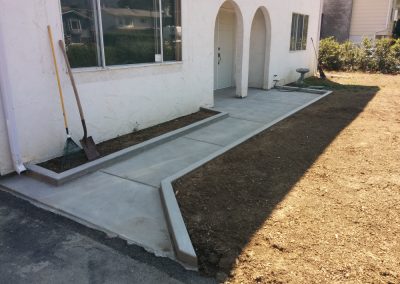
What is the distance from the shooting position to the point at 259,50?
11.9m

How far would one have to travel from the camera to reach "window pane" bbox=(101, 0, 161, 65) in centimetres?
582

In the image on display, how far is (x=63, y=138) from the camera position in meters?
5.40

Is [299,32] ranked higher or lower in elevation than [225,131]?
higher

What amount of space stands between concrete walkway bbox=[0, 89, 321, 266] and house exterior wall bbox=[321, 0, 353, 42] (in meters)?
21.4

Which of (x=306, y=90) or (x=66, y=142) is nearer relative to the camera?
(x=66, y=142)

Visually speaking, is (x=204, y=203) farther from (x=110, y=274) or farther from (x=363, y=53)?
(x=363, y=53)

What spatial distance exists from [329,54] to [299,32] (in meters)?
5.33

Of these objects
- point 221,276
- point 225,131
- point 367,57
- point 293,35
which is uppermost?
point 293,35

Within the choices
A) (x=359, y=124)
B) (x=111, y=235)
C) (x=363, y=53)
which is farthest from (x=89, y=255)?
(x=363, y=53)

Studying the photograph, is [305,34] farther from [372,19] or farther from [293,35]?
[372,19]

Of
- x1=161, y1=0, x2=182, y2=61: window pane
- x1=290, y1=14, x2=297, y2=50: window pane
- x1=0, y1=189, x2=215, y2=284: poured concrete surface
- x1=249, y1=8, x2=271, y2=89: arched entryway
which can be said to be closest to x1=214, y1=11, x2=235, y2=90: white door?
x1=249, y1=8, x2=271, y2=89: arched entryway

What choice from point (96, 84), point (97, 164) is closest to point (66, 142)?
point (97, 164)

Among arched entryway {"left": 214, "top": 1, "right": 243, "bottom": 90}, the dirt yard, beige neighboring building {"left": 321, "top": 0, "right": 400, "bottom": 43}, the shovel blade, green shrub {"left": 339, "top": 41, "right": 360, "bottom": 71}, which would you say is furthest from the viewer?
beige neighboring building {"left": 321, "top": 0, "right": 400, "bottom": 43}

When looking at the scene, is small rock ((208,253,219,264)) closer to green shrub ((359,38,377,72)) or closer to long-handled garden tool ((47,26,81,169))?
long-handled garden tool ((47,26,81,169))
